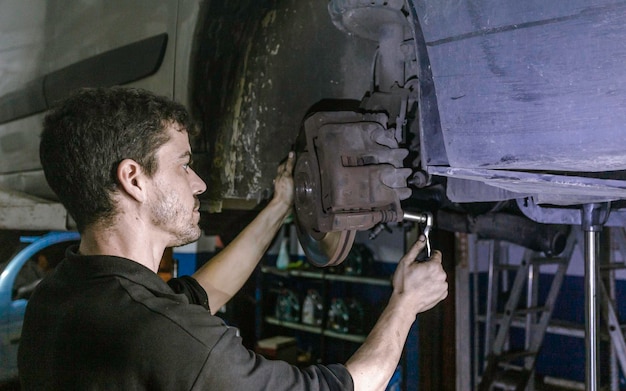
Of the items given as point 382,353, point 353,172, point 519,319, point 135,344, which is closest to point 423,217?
point 353,172

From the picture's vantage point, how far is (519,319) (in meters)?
2.91

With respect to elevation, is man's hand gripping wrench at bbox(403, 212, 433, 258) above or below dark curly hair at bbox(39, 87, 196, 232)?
below

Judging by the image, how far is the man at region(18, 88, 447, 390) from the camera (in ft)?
2.16

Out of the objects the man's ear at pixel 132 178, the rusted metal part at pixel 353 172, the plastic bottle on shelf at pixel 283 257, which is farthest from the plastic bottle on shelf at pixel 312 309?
the man's ear at pixel 132 178

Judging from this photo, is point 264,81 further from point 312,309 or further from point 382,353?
point 312,309

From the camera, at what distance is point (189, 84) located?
1.20 metres

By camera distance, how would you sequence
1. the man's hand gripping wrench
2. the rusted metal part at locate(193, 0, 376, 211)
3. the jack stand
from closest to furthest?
1. the man's hand gripping wrench
2. the jack stand
3. the rusted metal part at locate(193, 0, 376, 211)

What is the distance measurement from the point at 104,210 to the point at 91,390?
273mm

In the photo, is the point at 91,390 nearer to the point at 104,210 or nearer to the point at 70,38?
the point at 104,210

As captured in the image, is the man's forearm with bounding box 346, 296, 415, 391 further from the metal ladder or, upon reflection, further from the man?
the metal ladder

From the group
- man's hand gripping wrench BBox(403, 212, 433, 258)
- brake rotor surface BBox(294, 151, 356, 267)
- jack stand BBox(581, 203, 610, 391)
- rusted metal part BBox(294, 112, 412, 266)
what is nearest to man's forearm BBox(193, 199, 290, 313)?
brake rotor surface BBox(294, 151, 356, 267)

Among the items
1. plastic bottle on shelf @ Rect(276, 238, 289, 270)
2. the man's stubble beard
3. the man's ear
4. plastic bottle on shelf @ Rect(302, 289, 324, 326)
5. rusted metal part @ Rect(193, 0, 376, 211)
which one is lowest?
plastic bottle on shelf @ Rect(302, 289, 324, 326)

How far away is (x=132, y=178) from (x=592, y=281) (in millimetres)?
934

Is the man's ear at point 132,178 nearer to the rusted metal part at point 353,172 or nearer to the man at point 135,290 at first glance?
the man at point 135,290
